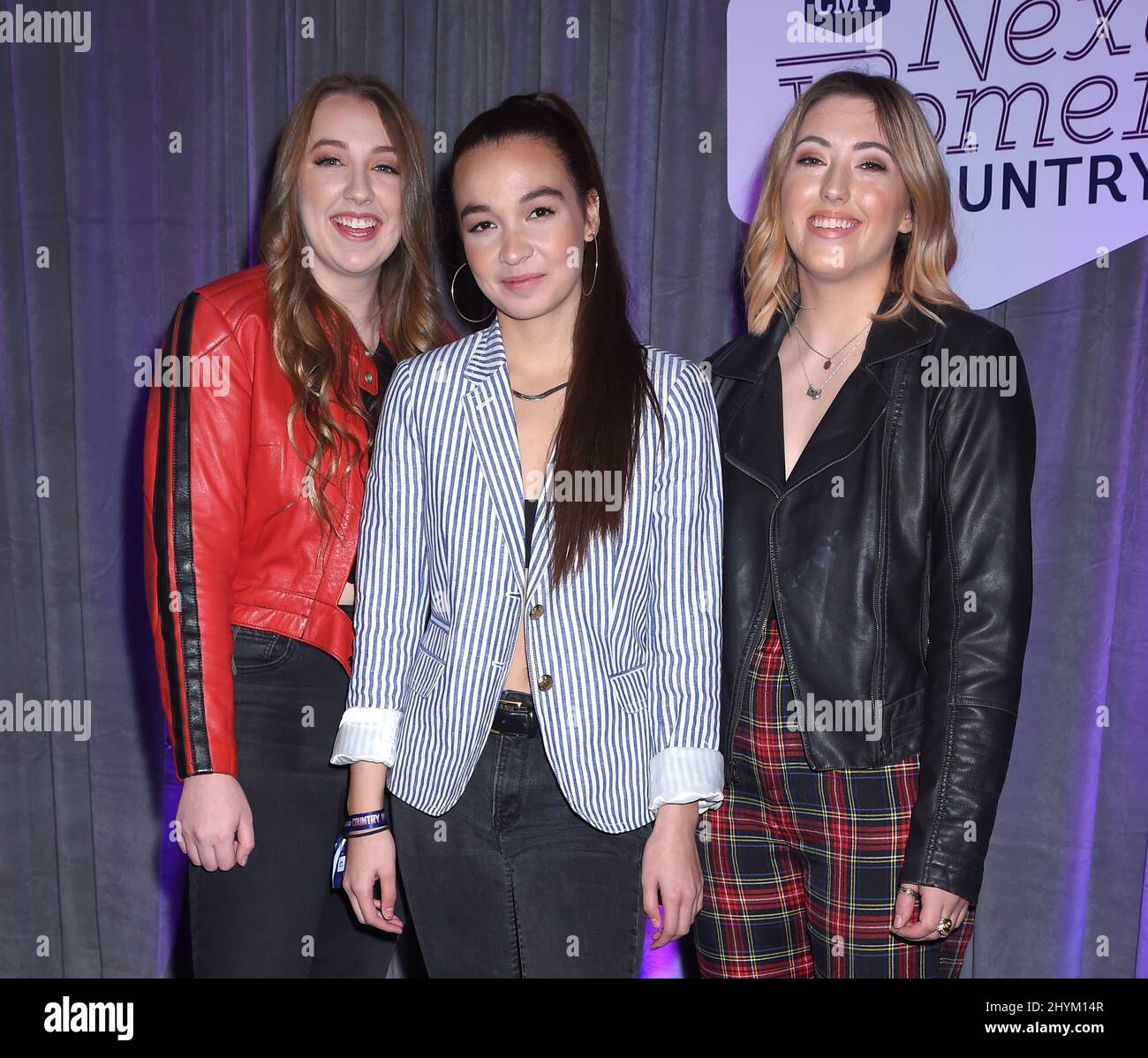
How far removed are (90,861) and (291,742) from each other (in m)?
2.05

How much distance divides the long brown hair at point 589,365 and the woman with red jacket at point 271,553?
0.48 metres

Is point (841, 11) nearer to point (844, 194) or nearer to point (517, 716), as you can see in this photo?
point (844, 194)

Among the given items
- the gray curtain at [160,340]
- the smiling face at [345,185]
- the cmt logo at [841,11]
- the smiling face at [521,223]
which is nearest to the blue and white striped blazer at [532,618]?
the smiling face at [521,223]

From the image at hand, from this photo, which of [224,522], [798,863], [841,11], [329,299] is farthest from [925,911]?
[841,11]

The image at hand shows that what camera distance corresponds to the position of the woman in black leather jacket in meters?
1.95

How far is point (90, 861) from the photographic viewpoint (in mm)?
3705

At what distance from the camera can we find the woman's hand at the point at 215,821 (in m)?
2.01

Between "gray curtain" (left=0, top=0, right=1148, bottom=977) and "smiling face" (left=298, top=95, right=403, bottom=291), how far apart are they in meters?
1.00

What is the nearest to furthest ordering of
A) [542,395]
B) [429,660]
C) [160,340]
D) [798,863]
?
[429,660] < [542,395] < [798,863] < [160,340]

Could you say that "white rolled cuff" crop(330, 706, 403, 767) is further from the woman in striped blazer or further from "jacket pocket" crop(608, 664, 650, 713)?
"jacket pocket" crop(608, 664, 650, 713)

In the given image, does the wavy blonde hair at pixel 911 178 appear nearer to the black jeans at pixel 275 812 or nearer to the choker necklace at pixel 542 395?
the choker necklace at pixel 542 395

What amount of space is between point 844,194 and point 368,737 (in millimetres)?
1365

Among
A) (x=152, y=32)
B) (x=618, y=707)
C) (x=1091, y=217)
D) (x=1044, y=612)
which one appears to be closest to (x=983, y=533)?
(x=618, y=707)

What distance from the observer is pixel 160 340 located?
361 centimetres
